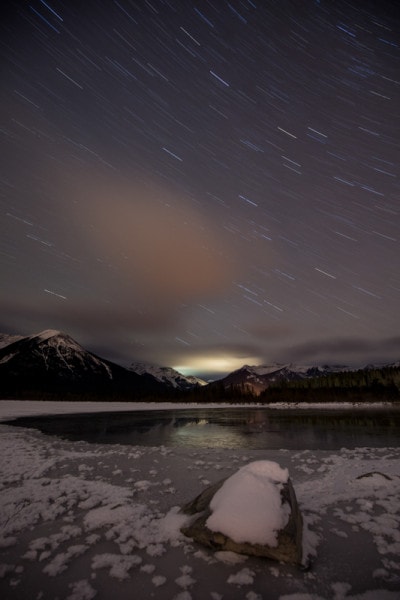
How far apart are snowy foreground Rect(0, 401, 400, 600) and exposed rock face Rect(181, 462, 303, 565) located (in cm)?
14

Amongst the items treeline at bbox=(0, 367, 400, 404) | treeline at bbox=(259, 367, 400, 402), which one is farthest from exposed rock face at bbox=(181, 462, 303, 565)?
treeline at bbox=(259, 367, 400, 402)

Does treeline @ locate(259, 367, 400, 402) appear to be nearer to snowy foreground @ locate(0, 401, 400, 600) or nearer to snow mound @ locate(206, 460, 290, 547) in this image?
snowy foreground @ locate(0, 401, 400, 600)

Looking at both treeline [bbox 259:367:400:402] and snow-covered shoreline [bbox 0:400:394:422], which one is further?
treeline [bbox 259:367:400:402]

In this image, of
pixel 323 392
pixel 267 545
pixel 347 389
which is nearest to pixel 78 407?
pixel 267 545

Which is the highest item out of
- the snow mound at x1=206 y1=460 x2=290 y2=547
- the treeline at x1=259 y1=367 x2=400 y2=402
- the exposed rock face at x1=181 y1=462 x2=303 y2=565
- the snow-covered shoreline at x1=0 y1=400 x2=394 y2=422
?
the treeline at x1=259 y1=367 x2=400 y2=402

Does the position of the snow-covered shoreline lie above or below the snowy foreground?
below

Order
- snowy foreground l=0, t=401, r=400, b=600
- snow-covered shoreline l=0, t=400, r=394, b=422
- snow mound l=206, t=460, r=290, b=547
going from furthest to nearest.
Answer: snow-covered shoreline l=0, t=400, r=394, b=422, snow mound l=206, t=460, r=290, b=547, snowy foreground l=0, t=401, r=400, b=600

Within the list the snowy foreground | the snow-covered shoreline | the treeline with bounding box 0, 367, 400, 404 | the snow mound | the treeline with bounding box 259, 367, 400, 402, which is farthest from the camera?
the treeline with bounding box 0, 367, 400, 404

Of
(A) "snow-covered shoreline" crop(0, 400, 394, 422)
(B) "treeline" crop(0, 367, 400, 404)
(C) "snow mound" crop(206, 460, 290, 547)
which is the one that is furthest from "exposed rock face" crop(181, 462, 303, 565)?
(B) "treeline" crop(0, 367, 400, 404)

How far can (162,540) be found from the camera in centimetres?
619

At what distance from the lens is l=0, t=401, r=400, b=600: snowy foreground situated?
470 centimetres

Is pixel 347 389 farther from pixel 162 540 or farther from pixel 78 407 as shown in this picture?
pixel 162 540

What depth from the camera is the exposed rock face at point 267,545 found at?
17.6 ft

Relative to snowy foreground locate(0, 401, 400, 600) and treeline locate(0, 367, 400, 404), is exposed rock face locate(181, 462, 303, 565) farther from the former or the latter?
treeline locate(0, 367, 400, 404)
